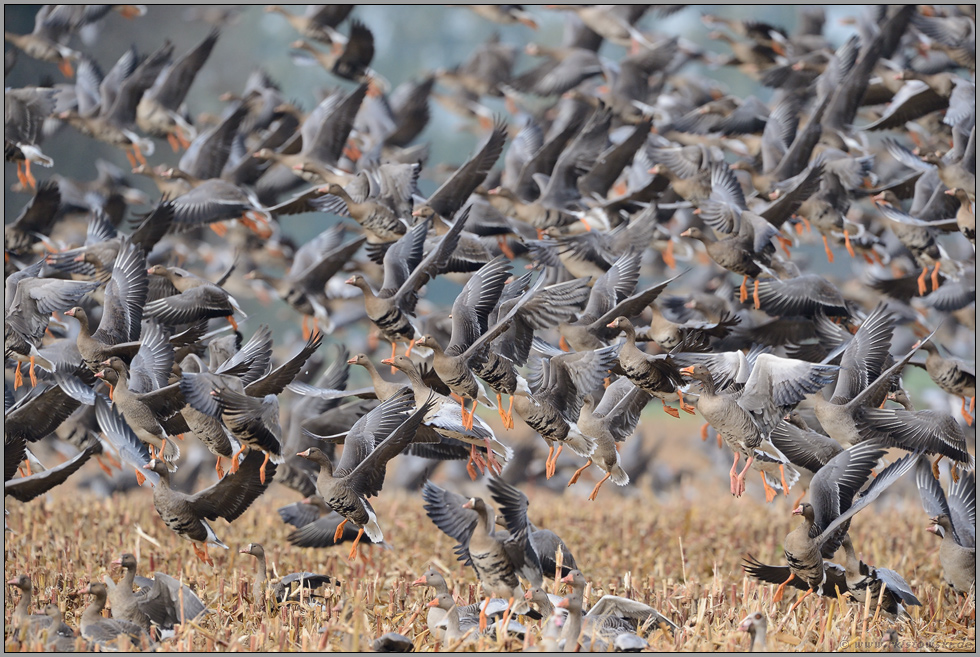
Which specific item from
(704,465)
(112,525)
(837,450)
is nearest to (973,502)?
(837,450)

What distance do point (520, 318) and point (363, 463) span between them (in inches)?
53.5

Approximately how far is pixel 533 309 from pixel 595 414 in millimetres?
957

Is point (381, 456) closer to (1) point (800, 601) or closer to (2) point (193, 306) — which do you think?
(2) point (193, 306)

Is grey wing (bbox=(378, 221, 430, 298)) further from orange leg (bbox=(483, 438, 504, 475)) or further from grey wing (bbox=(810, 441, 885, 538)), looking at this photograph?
grey wing (bbox=(810, 441, 885, 538))

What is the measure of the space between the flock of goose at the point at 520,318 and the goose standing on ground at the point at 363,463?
2cm

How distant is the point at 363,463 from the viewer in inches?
221

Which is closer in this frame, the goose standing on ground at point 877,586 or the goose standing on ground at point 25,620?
the goose standing on ground at point 25,620

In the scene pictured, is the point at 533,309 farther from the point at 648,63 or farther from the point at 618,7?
the point at 618,7

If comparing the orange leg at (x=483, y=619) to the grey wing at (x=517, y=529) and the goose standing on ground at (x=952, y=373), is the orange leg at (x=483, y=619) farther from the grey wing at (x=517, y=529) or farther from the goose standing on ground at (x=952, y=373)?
the goose standing on ground at (x=952, y=373)

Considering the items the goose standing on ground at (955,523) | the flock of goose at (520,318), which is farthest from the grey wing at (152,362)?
the goose standing on ground at (955,523)

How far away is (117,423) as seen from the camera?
21.4 ft

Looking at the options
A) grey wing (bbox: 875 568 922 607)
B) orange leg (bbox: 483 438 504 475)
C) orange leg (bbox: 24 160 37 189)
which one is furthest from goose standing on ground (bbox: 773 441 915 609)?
orange leg (bbox: 24 160 37 189)

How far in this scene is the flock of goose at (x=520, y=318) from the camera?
5.77m

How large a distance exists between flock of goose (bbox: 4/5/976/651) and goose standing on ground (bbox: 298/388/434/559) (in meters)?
0.02
